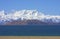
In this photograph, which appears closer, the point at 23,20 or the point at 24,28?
the point at 23,20

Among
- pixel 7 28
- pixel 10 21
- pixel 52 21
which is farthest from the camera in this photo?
pixel 7 28

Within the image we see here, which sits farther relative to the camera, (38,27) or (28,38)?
(38,27)

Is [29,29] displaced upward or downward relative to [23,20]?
downward

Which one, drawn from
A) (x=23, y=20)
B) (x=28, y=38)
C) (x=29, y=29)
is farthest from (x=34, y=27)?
(x=28, y=38)

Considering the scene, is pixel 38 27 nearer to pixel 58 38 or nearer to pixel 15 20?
pixel 15 20

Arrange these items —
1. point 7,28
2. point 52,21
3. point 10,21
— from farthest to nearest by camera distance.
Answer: point 7,28 → point 52,21 → point 10,21

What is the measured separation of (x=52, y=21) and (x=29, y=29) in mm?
1203

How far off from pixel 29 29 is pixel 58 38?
341 centimetres

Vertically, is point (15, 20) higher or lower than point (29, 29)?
higher

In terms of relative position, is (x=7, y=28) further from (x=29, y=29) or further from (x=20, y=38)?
(x=20, y=38)

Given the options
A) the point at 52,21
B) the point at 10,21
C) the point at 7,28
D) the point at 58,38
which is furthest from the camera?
the point at 7,28

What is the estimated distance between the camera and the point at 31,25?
582cm

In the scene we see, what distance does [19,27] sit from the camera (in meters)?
5.55

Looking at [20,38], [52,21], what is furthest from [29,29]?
[20,38]
